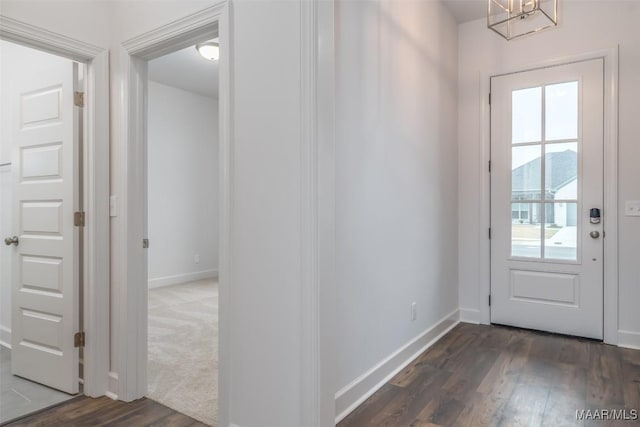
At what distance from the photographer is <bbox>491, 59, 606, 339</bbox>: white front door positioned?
3.22 m

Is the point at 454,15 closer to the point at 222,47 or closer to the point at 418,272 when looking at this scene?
the point at 418,272

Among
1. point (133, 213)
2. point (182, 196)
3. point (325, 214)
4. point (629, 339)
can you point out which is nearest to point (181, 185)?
point (182, 196)

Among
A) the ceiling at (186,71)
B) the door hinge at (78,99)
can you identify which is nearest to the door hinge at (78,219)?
the door hinge at (78,99)

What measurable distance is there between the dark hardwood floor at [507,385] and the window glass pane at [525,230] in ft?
2.52

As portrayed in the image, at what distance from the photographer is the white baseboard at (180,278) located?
5.41m

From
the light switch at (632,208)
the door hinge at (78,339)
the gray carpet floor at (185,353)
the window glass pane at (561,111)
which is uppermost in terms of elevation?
the window glass pane at (561,111)

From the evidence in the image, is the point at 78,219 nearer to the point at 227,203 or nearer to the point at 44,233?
the point at 44,233

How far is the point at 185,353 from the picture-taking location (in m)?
2.98

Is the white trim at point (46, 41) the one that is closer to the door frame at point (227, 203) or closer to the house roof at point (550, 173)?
the door frame at point (227, 203)

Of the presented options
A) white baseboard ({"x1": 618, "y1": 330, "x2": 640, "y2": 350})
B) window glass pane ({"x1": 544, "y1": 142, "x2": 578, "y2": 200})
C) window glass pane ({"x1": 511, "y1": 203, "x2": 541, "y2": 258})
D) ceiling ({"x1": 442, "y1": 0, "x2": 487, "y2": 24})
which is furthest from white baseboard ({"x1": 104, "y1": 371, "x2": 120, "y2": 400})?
ceiling ({"x1": 442, "y1": 0, "x2": 487, "y2": 24})

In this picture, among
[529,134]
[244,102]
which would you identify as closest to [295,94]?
[244,102]

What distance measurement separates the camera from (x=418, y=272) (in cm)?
299

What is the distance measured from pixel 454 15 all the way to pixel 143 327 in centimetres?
369

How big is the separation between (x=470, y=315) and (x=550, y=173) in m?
1.50
